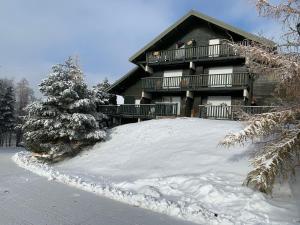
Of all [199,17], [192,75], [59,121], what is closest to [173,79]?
[192,75]

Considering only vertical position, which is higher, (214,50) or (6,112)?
(214,50)

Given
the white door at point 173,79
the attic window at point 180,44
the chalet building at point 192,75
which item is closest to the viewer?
the chalet building at point 192,75

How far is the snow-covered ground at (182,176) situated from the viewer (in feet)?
29.2

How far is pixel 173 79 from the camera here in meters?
28.5

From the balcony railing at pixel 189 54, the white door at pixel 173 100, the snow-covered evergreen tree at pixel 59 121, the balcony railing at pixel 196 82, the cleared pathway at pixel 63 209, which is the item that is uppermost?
the balcony railing at pixel 189 54

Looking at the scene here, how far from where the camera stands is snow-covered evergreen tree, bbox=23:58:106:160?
840 inches

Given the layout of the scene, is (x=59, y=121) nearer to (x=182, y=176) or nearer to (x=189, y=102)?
(x=189, y=102)

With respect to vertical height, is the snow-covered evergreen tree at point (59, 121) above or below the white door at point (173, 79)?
below

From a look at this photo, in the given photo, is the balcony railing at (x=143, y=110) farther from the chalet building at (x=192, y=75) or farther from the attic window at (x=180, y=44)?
the attic window at (x=180, y=44)

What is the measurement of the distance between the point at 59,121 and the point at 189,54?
11.7m

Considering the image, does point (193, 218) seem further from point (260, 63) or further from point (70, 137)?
point (70, 137)

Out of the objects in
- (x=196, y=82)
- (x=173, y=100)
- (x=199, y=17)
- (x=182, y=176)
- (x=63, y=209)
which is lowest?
(x=63, y=209)

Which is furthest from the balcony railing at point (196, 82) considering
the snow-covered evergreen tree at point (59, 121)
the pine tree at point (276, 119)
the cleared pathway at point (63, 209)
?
the cleared pathway at point (63, 209)

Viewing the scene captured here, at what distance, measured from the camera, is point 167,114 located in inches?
1062
